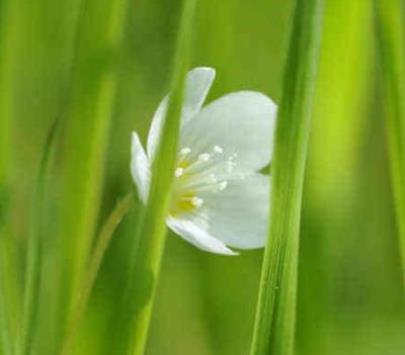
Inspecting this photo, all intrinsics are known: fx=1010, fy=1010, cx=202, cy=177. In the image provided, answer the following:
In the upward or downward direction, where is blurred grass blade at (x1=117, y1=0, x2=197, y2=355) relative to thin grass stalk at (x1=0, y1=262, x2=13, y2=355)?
upward

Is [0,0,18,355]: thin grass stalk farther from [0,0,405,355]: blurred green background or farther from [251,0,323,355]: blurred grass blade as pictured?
[251,0,323,355]: blurred grass blade

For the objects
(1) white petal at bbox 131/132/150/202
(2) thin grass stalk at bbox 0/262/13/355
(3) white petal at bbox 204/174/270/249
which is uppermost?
(1) white petal at bbox 131/132/150/202

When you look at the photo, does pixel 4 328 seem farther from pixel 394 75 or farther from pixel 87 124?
pixel 394 75

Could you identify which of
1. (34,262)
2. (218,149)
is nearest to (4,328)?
(34,262)

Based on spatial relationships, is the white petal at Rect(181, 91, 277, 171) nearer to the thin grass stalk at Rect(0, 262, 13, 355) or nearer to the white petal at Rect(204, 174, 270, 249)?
the white petal at Rect(204, 174, 270, 249)

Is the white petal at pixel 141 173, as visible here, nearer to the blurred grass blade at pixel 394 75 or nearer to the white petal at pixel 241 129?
the white petal at pixel 241 129

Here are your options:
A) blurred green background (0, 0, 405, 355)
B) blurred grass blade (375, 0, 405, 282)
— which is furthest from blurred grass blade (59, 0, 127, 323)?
blurred grass blade (375, 0, 405, 282)

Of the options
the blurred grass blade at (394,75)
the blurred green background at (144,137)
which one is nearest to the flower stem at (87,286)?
the blurred green background at (144,137)
